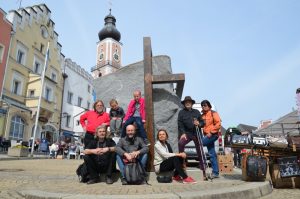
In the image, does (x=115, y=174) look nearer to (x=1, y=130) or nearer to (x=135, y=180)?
(x=135, y=180)

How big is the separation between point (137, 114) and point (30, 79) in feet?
76.0

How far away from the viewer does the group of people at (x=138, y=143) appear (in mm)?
4941

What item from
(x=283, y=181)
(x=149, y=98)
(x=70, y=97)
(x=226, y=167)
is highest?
(x=70, y=97)

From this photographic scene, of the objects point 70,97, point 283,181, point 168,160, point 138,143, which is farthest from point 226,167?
point 70,97

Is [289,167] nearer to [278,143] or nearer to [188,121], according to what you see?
[278,143]

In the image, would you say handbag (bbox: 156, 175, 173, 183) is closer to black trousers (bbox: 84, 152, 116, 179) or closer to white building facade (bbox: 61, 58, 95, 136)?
black trousers (bbox: 84, 152, 116, 179)

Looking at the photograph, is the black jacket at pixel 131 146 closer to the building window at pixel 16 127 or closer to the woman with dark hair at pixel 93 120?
Answer: the woman with dark hair at pixel 93 120

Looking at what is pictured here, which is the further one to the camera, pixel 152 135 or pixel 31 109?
pixel 31 109

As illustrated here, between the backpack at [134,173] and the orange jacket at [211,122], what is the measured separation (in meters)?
1.82

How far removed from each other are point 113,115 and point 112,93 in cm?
→ 145

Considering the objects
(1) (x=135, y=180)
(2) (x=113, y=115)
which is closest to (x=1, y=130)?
(2) (x=113, y=115)

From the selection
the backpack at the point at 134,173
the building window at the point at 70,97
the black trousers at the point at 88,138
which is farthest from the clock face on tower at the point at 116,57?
the backpack at the point at 134,173

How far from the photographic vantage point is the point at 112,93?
26.1ft

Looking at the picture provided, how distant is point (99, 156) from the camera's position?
5.01 m
